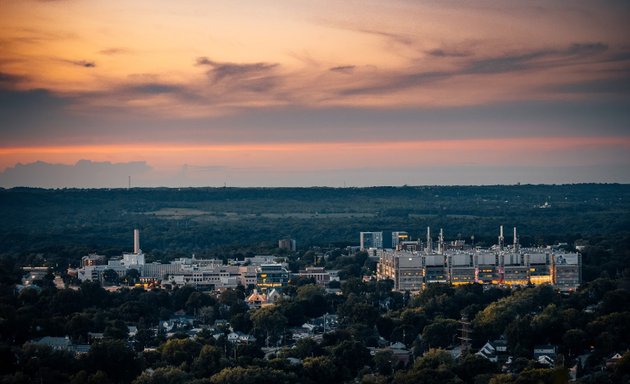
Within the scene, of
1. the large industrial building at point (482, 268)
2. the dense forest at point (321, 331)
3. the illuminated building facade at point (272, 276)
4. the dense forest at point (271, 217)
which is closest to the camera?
the dense forest at point (321, 331)

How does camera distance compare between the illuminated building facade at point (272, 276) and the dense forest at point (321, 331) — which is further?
the illuminated building facade at point (272, 276)

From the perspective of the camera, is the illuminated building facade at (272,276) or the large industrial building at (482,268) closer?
the large industrial building at (482,268)

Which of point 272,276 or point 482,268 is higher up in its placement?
point 482,268

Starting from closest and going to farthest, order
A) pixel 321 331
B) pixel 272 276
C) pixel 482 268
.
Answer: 1. pixel 321 331
2. pixel 482 268
3. pixel 272 276

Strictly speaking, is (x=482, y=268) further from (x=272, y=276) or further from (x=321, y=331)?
(x=321, y=331)

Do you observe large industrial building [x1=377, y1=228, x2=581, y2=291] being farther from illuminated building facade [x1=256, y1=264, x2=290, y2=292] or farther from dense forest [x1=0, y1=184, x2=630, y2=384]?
illuminated building facade [x1=256, y1=264, x2=290, y2=292]

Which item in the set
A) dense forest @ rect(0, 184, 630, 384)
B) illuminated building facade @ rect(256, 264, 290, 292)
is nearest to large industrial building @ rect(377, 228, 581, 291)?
dense forest @ rect(0, 184, 630, 384)

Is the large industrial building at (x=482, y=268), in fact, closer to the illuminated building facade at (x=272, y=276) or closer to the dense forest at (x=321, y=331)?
the dense forest at (x=321, y=331)

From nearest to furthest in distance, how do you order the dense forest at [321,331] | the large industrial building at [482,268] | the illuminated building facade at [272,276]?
the dense forest at [321,331], the large industrial building at [482,268], the illuminated building facade at [272,276]

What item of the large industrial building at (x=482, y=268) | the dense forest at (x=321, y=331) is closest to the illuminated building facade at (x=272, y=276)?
the dense forest at (x=321, y=331)

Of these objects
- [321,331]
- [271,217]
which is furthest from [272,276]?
[271,217]
